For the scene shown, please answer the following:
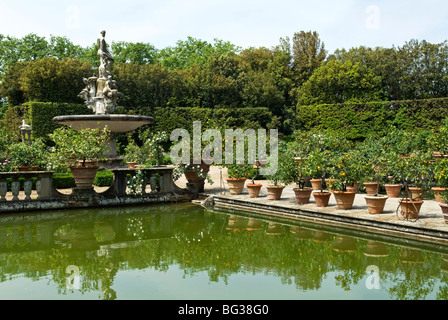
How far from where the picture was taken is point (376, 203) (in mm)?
8164

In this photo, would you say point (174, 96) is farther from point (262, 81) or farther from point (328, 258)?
point (328, 258)

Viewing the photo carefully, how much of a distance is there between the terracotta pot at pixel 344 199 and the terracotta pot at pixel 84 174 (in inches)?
207

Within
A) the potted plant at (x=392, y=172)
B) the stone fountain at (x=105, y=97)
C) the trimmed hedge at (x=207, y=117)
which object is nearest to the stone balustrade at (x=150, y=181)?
the stone fountain at (x=105, y=97)

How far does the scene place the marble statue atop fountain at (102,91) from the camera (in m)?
16.5

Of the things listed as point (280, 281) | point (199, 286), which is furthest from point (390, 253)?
point (199, 286)

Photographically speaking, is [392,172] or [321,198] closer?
[321,198]

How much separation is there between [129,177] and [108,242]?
4.15 meters

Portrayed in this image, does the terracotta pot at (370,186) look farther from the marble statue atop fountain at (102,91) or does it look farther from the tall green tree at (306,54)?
the tall green tree at (306,54)

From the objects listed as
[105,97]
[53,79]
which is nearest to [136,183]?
[105,97]

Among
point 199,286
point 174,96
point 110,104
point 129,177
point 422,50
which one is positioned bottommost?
point 199,286

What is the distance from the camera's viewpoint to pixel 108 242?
7.17 m

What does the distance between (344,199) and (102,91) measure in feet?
35.2

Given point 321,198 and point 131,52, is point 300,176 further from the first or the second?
point 131,52

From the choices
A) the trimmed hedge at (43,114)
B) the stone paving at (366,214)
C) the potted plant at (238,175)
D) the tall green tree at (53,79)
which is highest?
the tall green tree at (53,79)
